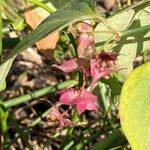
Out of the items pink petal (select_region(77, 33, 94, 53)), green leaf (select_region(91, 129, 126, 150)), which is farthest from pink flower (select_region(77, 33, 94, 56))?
green leaf (select_region(91, 129, 126, 150))

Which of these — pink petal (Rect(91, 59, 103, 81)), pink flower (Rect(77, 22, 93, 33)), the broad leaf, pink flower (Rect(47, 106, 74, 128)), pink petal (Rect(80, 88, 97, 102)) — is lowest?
pink flower (Rect(47, 106, 74, 128))

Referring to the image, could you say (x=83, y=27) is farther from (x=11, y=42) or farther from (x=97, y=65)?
(x=11, y=42)

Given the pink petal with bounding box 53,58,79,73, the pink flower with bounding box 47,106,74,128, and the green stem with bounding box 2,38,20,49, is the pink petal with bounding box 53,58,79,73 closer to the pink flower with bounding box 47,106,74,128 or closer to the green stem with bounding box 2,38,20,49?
the pink flower with bounding box 47,106,74,128

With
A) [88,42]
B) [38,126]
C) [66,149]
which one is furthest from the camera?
[38,126]

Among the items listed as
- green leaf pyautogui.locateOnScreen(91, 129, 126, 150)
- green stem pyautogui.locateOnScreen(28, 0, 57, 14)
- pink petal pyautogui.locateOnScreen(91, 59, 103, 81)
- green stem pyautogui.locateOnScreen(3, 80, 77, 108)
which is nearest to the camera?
pink petal pyautogui.locateOnScreen(91, 59, 103, 81)

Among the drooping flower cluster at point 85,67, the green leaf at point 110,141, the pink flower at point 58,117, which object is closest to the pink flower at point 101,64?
the drooping flower cluster at point 85,67

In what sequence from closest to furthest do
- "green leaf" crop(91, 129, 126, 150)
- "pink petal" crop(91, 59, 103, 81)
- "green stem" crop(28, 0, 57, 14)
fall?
"pink petal" crop(91, 59, 103, 81)
"green stem" crop(28, 0, 57, 14)
"green leaf" crop(91, 129, 126, 150)

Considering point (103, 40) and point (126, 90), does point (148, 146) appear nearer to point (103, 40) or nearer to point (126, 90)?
point (126, 90)

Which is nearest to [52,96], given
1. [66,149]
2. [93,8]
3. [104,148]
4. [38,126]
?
[38,126]
